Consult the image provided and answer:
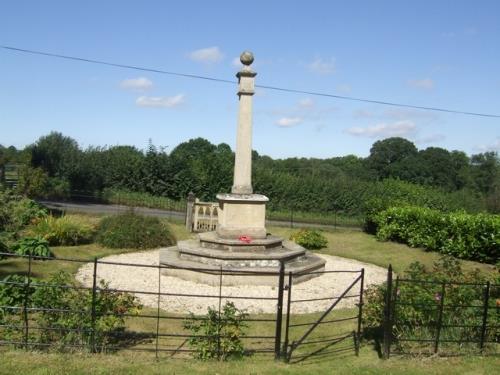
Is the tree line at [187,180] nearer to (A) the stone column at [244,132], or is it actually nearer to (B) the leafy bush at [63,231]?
(B) the leafy bush at [63,231]

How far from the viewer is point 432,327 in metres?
7.39

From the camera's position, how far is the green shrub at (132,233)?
53.6 ft

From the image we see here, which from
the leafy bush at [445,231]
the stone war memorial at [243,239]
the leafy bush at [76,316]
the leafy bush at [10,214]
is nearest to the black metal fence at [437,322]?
the leafy bush at [76,316]

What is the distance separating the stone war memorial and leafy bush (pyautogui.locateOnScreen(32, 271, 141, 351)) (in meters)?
5.16

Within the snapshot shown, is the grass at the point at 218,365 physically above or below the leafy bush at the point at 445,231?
below

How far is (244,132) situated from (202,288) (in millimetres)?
4414

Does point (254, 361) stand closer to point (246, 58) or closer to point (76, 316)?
point (76, 316)

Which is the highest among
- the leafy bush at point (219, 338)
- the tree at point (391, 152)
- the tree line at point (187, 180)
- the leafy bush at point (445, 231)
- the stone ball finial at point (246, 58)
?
the tree at point (391, 152)

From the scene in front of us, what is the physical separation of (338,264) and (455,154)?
6556 centimetres

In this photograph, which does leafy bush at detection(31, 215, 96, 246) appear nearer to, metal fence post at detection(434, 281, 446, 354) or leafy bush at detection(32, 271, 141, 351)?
leafy bush at detection(32, 271, 141, 351)

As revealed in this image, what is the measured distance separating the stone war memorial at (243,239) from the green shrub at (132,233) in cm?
328

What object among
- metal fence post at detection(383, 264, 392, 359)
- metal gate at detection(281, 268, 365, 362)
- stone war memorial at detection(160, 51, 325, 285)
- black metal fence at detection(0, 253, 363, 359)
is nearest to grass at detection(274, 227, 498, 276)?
stone war memorial at detection(160, 51, 325, 285)

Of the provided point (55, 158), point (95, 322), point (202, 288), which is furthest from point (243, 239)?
point (55, 158)

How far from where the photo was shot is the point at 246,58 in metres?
13.2
